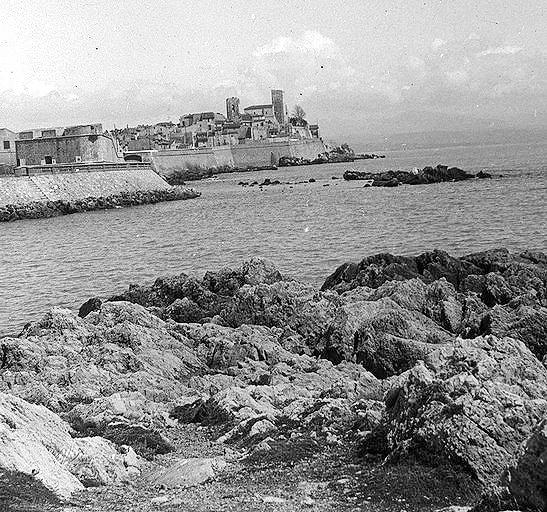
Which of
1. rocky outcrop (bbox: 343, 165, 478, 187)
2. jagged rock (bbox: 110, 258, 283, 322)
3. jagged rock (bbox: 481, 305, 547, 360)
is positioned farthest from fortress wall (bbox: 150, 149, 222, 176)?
jagged rock (bbox: 481, 305, 547, 360)

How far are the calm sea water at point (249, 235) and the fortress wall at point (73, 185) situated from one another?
4.80 m

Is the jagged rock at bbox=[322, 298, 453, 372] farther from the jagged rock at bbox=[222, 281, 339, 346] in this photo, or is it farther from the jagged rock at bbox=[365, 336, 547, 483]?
the jagged rock at bbox=[365, 336, 547, 483]

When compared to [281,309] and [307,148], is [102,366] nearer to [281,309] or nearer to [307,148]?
[281,309]

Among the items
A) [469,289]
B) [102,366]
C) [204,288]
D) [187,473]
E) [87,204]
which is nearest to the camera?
[187,473]

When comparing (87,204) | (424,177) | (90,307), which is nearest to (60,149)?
(87,204)

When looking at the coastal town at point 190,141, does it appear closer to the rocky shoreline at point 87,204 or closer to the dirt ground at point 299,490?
the rocky shoreline at point 87,204

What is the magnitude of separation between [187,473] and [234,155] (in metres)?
129

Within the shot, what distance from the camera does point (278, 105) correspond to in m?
169

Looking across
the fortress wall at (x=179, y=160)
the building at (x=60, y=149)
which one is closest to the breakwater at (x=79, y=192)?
the building at (x=60, y=149)

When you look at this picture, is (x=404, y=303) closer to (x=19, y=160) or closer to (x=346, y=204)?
(x=346, y=204)

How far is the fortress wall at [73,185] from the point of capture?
2484 inches

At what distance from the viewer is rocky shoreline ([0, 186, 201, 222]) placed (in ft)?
197

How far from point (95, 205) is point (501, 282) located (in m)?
52.5

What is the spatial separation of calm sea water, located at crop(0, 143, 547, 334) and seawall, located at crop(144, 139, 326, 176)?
4579 cm
